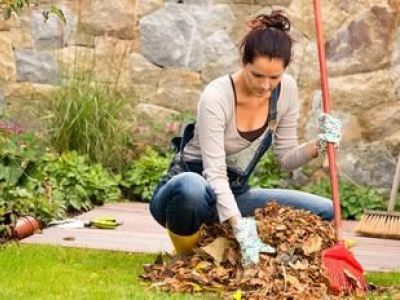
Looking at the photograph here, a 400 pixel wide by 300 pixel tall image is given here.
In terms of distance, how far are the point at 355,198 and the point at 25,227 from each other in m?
2.36

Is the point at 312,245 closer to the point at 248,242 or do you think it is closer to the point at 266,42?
the point at 248,242

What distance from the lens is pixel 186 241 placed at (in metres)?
4.06

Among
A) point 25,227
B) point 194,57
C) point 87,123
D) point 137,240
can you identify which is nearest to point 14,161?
point 25,227

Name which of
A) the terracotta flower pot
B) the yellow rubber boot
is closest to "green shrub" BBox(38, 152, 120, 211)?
the terracotta flower pot

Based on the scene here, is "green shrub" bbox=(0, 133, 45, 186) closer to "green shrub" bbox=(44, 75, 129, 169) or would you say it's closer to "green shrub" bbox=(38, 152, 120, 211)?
"green shrub" bbox=(38, 152, 120, 211)

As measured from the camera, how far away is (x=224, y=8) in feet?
22.3

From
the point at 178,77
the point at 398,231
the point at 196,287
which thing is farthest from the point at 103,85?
the point at 196,287

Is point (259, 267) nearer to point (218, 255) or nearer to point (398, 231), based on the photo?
point (218, 255)

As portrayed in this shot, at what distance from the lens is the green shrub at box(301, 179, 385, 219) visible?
6.29 m

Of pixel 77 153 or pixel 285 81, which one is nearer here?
pixel 285 81

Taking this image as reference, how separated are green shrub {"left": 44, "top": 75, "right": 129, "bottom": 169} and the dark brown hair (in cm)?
278

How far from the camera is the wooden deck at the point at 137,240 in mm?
4703

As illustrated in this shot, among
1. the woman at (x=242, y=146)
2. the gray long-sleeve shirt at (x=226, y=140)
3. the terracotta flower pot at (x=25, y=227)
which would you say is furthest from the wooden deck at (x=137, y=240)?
the gray long-sleeve shirt at (x=226, y=140)

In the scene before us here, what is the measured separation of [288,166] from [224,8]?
2.80 metres
